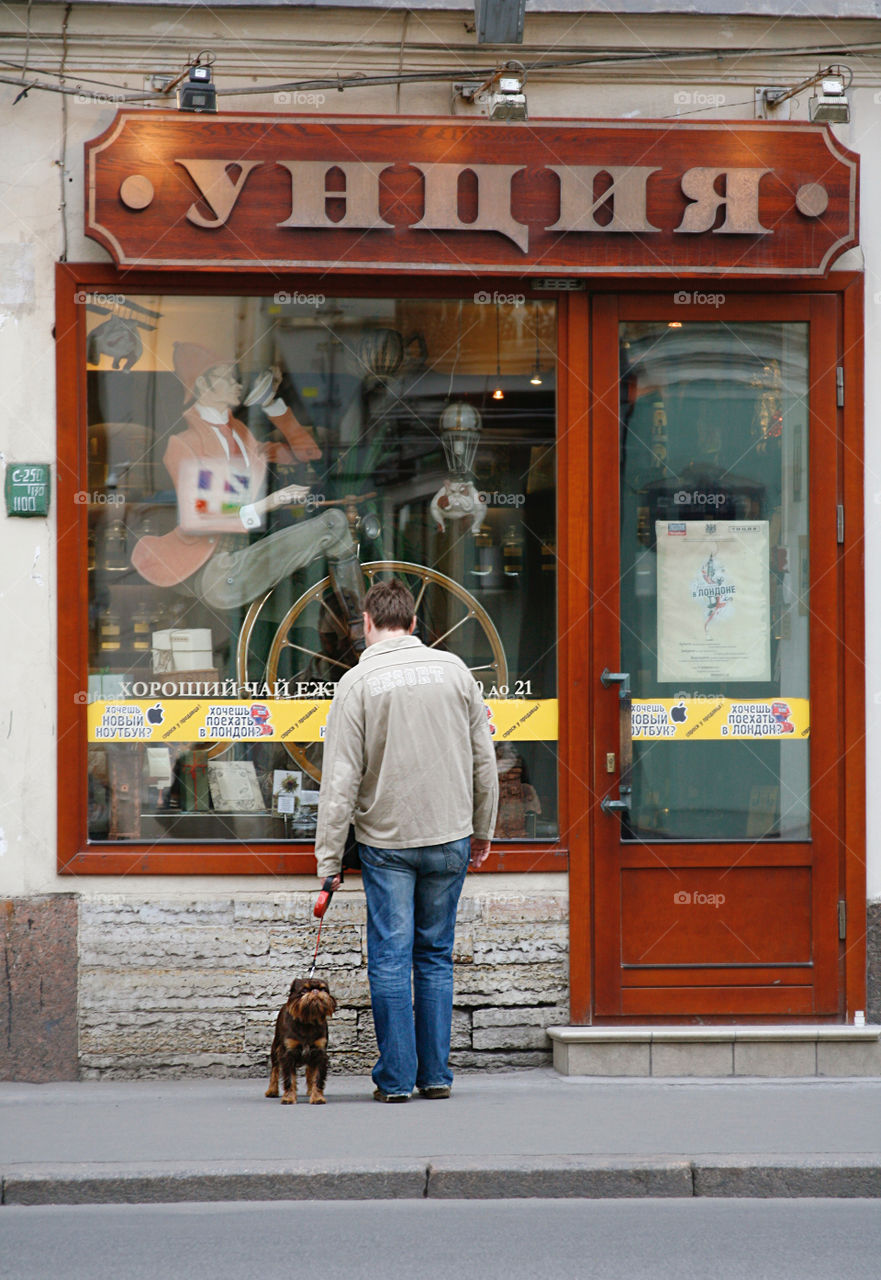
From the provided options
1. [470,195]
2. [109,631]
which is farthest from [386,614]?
[470,195]

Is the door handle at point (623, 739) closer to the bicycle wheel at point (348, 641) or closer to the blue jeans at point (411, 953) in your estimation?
the bicycle wheel at point (348, 641)

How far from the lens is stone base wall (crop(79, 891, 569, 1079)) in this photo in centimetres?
657

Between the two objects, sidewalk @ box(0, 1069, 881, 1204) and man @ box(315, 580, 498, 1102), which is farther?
man @ box(315, 580, 498, 1102)

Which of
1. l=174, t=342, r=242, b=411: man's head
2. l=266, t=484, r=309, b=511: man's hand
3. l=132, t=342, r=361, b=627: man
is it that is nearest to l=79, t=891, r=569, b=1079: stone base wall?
l=132, t=342, r=361, b=627: man

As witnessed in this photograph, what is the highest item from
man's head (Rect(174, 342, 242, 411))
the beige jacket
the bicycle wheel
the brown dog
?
man's head (Rect(174, 342, 242, 411))

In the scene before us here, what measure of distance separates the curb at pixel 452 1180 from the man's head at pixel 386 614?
84.2 inches

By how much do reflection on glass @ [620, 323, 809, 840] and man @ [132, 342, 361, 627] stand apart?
1480mm

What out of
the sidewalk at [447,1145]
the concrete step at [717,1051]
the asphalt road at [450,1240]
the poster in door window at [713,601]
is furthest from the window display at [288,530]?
the asphalt road at [450,1240]

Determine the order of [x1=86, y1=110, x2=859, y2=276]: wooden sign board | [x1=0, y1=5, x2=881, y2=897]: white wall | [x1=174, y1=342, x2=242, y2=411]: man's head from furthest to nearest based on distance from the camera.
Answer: [x1=174, y1=342, x2=242, y2=411]: man's head < [x1=0, y1=5, x2=881, y2=897]: white wall < [x1=86, y1=110, x2=859, y2=276]: wooden sign board

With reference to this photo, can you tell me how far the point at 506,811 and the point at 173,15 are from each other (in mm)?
4017

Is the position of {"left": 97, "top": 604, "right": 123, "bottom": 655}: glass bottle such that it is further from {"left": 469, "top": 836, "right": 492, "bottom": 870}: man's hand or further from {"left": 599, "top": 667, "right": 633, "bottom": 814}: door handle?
{"left": 599, "top": 667, "right": 633, "bottom": 814}: door handle

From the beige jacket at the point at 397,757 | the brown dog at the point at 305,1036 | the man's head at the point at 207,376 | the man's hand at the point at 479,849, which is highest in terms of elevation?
the man's head at the point at 207,376

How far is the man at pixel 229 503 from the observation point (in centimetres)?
686

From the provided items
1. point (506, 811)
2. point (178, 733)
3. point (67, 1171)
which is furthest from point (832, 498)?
point (67, 1171)
